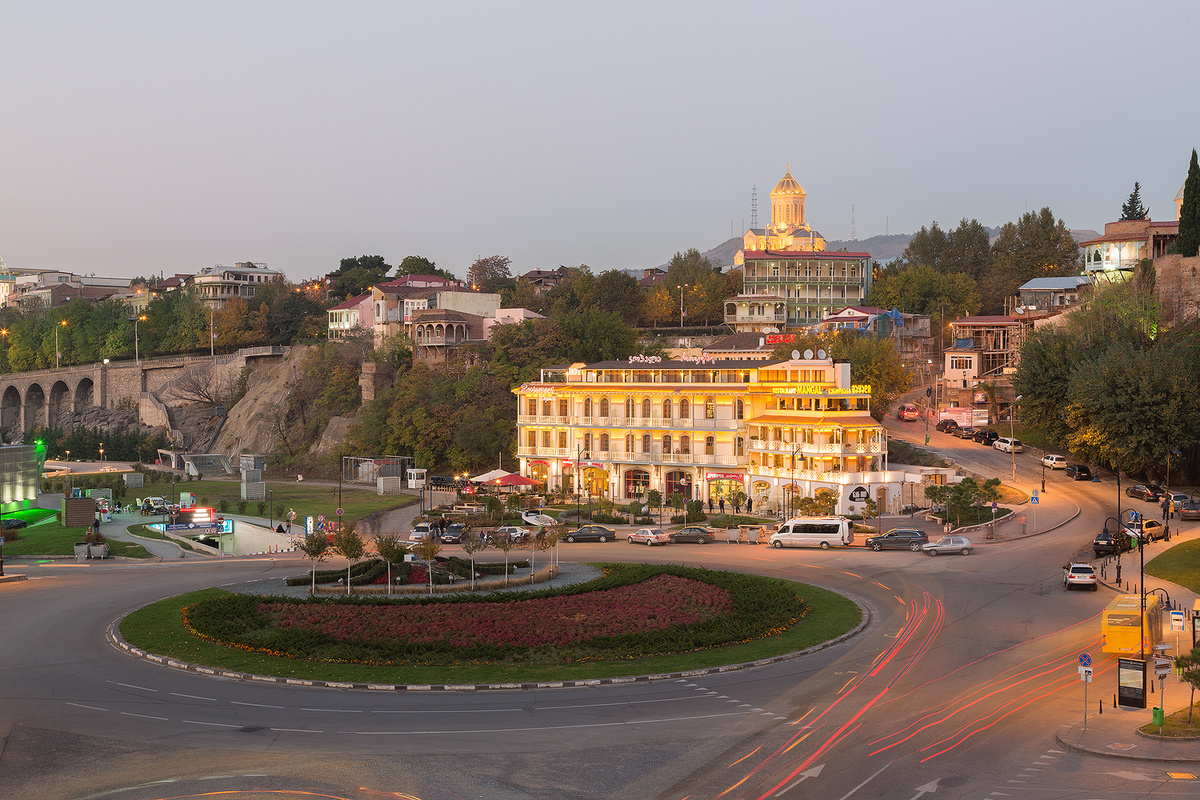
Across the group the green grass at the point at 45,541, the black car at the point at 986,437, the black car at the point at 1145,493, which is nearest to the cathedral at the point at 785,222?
the black car at the point at 986,437

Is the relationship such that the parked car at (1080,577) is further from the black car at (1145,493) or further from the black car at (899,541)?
the black car at (1145,493)

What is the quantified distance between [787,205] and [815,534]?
351ft

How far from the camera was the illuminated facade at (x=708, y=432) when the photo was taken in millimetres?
66062

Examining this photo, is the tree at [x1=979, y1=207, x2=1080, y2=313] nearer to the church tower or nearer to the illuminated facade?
the church tower

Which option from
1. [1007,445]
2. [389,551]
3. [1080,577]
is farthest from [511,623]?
[1007,445]

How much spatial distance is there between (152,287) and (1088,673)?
669ft

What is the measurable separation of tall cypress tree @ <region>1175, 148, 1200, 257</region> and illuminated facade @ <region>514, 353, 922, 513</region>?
30606 mm

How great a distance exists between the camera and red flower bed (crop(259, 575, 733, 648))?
32.5m

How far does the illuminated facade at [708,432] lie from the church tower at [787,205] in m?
77.0

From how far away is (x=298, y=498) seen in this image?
266 ft

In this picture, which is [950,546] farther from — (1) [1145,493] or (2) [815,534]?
(1) [1145,493]

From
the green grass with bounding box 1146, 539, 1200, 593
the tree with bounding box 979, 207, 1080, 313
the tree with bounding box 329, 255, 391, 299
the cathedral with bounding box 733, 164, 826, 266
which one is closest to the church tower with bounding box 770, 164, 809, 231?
the cathedral with bounding box 733, 164, 826, 266

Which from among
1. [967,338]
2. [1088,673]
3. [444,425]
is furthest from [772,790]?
[967,338]

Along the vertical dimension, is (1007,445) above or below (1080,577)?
above
